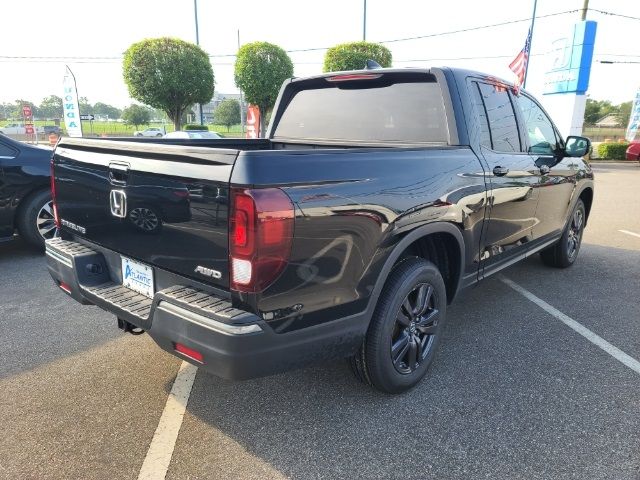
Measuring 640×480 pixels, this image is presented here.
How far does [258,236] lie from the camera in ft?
5.85

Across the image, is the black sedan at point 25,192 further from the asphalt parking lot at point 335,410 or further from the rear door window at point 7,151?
the asphalt parking lot at point 335,410

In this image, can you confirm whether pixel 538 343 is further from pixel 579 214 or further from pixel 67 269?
pixel 67 269

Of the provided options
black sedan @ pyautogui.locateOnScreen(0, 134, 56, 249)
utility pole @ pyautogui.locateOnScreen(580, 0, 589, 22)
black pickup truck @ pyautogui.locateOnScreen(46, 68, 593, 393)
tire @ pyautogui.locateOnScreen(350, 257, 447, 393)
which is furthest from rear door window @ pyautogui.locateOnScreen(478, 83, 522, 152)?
utility pole @ pyautogui.locateOnScreen(580, 0, 589, 22)

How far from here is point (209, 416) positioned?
252cm

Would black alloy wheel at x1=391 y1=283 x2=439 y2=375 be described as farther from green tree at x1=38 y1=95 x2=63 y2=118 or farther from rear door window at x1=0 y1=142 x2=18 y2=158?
green tree at x1=38 y1=95 x2=63 y2=118

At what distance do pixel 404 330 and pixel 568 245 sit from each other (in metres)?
3.44

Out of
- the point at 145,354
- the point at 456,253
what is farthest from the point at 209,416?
the point at 456,253

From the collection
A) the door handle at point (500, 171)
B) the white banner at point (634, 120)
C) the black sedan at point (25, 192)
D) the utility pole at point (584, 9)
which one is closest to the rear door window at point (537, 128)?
the door handle at point (500, 171)

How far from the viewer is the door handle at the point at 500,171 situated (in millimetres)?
3182

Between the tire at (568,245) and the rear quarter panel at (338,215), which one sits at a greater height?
the rear quarter panel at (338,215)

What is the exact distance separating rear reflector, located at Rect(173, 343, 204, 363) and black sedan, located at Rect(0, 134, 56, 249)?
435cm

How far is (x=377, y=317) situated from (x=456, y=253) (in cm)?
89

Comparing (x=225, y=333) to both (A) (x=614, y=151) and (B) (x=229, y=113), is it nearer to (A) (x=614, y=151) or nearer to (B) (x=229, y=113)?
(A) (x=614, y=151)

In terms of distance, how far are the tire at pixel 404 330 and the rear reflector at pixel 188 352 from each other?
2.92 ft
